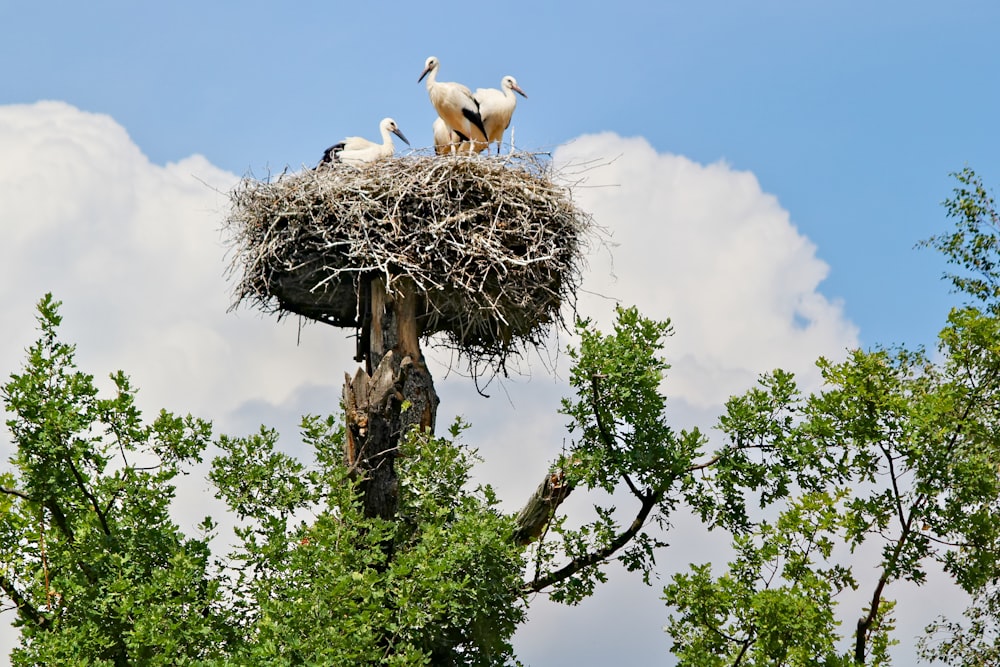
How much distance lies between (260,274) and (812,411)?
4458 mm

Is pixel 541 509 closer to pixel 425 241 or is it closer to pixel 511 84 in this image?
pixel 425 241

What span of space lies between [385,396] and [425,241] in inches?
80.1

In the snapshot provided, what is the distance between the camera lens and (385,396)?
803 centimetres

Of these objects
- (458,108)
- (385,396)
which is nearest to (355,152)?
(458,108)

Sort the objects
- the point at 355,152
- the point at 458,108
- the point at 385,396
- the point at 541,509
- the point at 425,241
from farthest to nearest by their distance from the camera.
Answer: the point at 458,108
the point at 355,152
the point at 425,241
the point at 541,509
the point at 385,396

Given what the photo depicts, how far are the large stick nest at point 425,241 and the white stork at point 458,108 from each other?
89.3 inches

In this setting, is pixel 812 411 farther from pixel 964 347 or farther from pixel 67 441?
pixel 67 441

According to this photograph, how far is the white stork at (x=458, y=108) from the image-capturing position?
41.9ft

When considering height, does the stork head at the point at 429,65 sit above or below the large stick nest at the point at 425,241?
above

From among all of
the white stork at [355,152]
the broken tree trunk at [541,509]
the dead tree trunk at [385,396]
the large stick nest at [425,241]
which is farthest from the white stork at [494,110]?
the broken tree trunk at [541,509]

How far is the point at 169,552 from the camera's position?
28.4 feet

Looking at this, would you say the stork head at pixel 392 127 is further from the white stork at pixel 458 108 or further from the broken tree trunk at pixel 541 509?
the broken tree trunk at pixel 541 509

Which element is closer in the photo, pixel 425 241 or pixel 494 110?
pixel 425 241

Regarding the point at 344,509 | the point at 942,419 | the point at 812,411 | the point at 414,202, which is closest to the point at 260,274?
the point at 414,202
